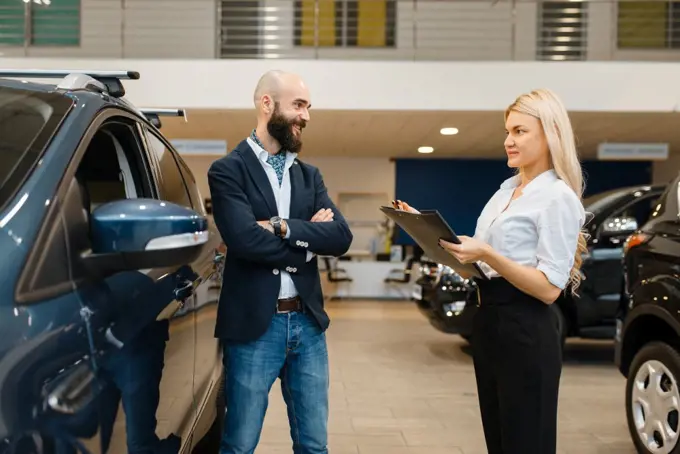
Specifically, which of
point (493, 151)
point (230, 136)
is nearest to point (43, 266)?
point (230, 136)

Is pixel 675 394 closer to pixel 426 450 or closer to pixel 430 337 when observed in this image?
pixel 426 450

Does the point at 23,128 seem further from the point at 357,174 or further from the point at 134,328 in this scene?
the point at 357,174

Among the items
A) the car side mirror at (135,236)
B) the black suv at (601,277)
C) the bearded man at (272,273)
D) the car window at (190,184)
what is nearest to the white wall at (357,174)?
the black suv at (601,277)

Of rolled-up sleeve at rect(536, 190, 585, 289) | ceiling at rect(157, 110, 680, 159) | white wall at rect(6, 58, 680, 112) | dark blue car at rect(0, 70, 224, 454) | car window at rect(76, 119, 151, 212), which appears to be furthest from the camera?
ceiling at rect(157, 110, 680, 159)

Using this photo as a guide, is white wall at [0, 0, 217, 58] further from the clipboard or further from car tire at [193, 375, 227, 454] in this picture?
the clipboard

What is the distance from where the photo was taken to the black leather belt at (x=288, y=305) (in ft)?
6.57

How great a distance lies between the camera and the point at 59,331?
3.42ft

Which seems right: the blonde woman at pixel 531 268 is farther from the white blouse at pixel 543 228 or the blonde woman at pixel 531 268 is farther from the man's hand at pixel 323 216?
the man's hand at pixel 323 216

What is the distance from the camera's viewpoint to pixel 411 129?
421 inches

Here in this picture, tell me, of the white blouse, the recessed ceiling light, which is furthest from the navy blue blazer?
the recessed ceiling light

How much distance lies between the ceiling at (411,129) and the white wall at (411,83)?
35 centimetres

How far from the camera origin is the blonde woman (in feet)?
5.63

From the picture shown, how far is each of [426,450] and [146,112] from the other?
8.07 ft

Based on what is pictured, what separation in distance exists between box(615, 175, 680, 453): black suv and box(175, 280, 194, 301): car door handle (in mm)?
2225
